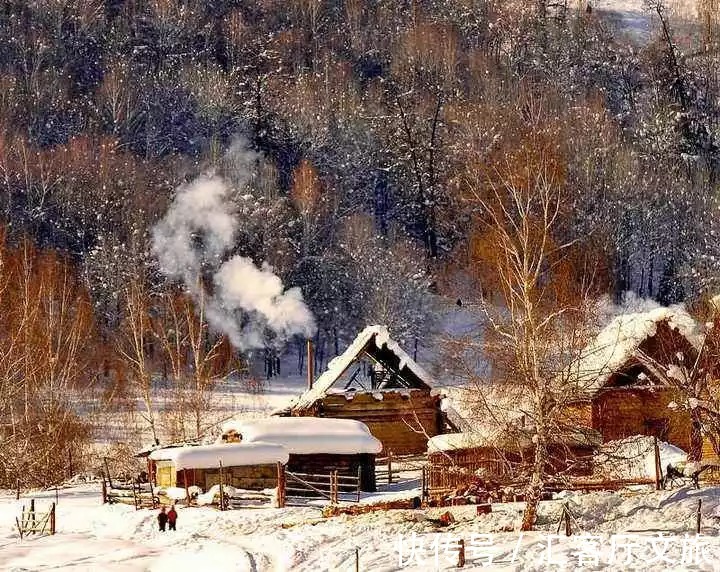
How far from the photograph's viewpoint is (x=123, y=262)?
67.3 m

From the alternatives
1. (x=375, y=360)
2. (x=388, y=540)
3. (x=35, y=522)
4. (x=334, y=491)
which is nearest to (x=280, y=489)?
(x=334, y=491)

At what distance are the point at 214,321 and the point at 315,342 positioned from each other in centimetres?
742

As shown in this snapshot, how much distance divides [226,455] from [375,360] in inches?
405

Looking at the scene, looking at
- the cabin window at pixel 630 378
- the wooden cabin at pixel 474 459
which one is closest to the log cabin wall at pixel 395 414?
the cabin window at pixel 630 378

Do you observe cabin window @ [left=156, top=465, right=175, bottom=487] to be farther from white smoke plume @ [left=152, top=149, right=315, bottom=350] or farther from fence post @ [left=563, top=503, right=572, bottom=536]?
white smoke plume @ [left=152, top=149, right=315, bottom=350]

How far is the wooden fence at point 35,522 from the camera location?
29.3 meters

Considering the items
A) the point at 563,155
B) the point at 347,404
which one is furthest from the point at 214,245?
the point at 347,404

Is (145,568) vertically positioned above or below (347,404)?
below

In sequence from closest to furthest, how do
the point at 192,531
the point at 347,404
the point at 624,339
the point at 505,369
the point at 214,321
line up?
the point at 505,369, the point at 192,531, the point at 624,339, the point at 347,404, the point at 214,321

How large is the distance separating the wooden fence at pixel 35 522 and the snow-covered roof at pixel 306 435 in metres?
6.12

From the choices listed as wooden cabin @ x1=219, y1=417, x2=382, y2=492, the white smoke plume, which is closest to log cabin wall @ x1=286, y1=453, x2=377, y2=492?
wooden cabin @ x1=219, y1=417, x2=382, y2=492

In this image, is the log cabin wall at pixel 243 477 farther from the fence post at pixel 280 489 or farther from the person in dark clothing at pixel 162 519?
the person in dark clothing at pixel 162 519

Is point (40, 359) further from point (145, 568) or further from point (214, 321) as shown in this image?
point (145, 568)

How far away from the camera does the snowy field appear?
68.4 ft
